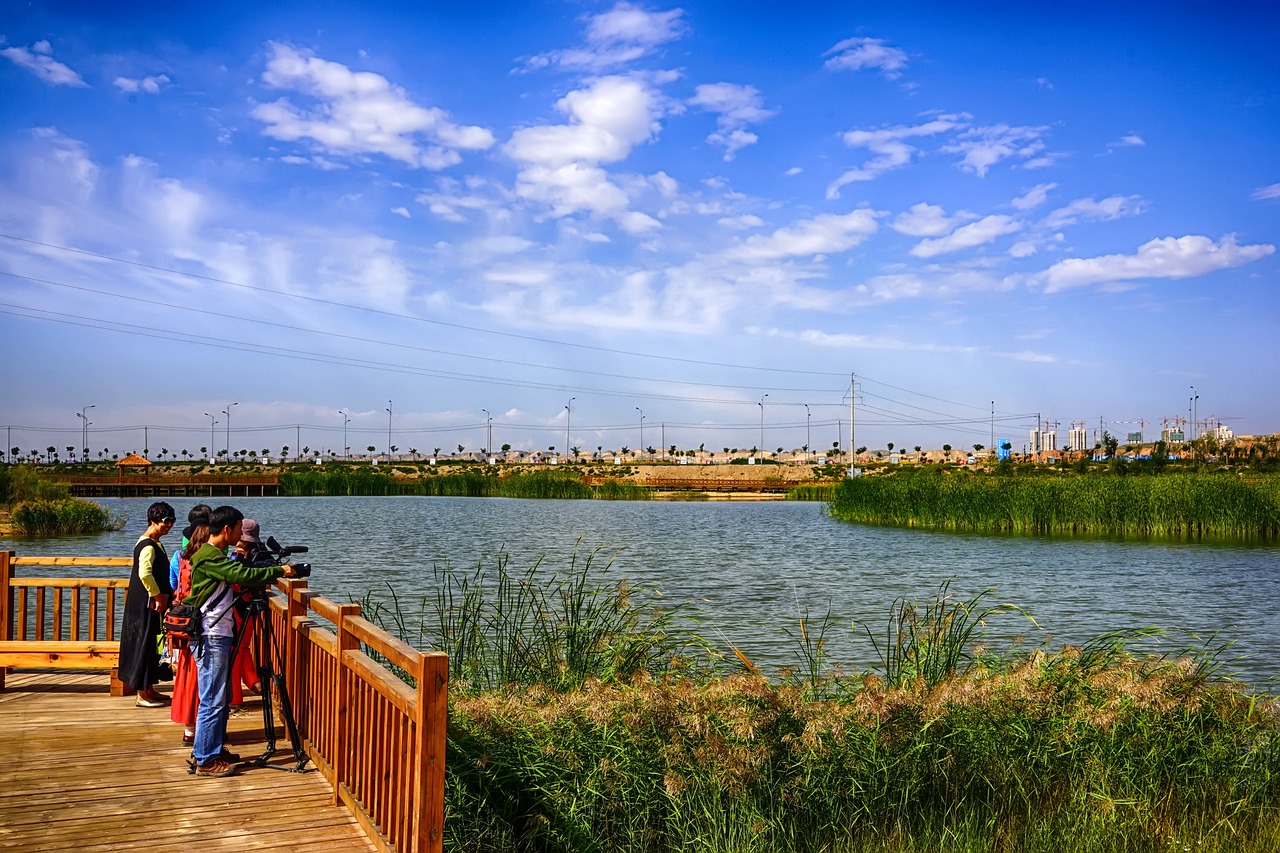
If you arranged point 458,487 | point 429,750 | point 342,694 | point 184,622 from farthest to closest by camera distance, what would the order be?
point 458,487 → point 184,622 → point 342,694 → point 429,750

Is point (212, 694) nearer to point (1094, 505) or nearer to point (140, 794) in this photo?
point (140, 794)

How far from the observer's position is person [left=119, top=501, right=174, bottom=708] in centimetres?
745

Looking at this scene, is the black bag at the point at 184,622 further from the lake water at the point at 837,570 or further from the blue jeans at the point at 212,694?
the lake water at the point at 837,570

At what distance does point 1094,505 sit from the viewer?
33188 millimetres

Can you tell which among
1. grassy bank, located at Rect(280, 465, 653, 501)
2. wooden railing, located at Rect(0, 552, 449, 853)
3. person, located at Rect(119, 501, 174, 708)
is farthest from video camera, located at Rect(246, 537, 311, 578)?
grassy bank, located at Rect(280, 465, 653, 501)

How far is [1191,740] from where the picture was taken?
301 inches

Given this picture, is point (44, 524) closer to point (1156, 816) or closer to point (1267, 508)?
point (1156, 816)

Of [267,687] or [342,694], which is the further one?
[267,687]

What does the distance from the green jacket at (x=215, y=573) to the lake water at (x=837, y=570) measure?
6.16 m

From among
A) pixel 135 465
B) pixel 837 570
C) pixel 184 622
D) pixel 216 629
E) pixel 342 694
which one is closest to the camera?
pixel 342 694

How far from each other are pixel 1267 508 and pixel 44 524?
130 ft

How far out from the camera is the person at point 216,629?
6172mm

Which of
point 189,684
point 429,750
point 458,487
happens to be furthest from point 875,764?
point 458,487

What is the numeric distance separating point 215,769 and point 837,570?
19.7 meters
